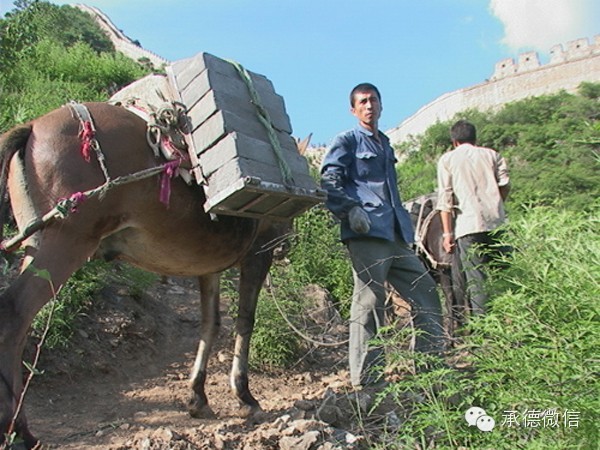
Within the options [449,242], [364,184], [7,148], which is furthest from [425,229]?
[7,148]

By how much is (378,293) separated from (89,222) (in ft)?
6.47

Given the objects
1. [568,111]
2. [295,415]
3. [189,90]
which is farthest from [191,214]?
[568,111]

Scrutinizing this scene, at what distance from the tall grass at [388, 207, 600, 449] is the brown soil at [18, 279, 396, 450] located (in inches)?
29.2

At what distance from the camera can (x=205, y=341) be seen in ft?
15.6

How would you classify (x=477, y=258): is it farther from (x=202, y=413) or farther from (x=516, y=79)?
(x=516, y=79)

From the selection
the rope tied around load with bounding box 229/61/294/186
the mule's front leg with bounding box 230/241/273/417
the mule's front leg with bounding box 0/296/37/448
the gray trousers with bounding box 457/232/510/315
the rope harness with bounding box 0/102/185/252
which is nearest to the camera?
the mule's front leg with bounding box 0/296/37/448

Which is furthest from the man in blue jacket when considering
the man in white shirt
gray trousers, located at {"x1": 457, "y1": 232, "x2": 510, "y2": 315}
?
the man in white shirt

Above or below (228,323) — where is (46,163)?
above

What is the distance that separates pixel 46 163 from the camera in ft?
11.2

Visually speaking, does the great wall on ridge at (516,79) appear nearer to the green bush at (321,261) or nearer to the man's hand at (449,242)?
the green bush at (321,261)

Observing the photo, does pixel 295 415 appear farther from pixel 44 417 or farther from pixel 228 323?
pixel 228 323

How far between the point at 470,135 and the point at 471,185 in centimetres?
55

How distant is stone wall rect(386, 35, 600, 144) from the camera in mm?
39188

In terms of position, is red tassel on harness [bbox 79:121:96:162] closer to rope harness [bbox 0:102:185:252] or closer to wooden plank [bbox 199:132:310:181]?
rope harness [bbox 0:102:185:252]
